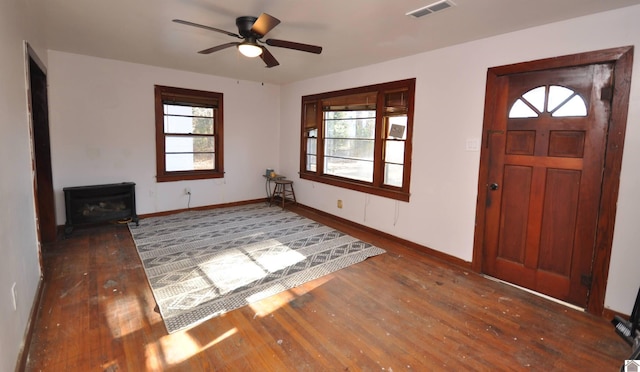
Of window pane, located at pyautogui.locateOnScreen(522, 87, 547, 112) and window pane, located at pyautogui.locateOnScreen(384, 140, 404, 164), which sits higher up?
window pane, located at pyautogui.locateOnScreen(522, 87, 547, 112)

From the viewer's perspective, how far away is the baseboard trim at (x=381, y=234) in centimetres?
363

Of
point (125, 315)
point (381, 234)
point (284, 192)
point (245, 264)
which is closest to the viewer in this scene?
point (125, 315)

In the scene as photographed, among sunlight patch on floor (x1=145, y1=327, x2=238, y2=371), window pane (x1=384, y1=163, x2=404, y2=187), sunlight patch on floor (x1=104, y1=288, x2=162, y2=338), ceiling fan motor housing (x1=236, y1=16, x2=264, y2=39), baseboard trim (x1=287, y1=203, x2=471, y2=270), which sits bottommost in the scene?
sunlight patch on floor (x1=145, y1=327, x2=238, y2=371)

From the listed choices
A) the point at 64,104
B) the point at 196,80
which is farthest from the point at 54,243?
the point at 196,80

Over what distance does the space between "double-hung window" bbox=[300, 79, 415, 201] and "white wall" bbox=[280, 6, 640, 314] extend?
0.47 feet

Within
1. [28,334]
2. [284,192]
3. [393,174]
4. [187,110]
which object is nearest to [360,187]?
[393,174]

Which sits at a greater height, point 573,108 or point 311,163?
point 573,108

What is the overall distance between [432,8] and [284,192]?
4.27 m

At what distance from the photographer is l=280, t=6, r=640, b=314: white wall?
8.11 ft

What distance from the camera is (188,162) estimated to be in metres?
5.61

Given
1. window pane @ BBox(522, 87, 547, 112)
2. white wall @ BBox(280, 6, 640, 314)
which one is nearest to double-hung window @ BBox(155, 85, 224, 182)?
white wall @ BBox(280, 6, 640, 314)

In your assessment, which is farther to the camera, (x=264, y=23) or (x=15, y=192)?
(x=264, y=23)

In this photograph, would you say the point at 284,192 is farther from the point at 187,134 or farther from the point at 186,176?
the point at 187,134

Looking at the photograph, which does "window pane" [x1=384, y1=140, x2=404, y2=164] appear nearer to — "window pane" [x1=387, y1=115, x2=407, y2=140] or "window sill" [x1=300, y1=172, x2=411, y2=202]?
"window pane" [x1=387, y1=115, x2=407, y2=140]
